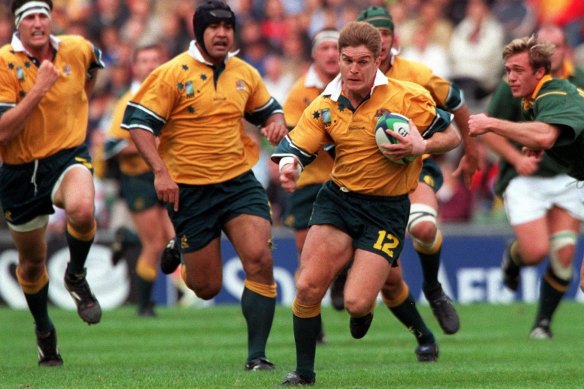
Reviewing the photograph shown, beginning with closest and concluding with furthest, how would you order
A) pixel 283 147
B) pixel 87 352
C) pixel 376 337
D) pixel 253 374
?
1. pixel 283 147
2. pixel 253 374
3. pixel 87 352
4. pixel 376 337

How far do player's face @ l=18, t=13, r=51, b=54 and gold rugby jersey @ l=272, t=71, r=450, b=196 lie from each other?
271cm

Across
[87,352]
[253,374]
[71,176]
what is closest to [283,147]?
[253,374]

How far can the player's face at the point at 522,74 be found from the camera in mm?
9062

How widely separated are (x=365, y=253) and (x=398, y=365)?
173 cm

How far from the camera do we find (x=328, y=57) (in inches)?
473

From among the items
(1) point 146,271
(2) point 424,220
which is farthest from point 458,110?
(1) point 146,271

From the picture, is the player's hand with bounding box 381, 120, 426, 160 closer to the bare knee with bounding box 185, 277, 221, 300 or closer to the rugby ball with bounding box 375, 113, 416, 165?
the rugby ball with bounding box 375, 113, 416, 165

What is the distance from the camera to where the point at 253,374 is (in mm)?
9375

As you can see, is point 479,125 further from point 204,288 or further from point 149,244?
point 149,244

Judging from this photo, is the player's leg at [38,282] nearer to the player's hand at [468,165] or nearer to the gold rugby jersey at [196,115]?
the gold rugby jersey at [196,115]

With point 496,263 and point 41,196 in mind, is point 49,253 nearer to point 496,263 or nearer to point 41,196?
point 496,263

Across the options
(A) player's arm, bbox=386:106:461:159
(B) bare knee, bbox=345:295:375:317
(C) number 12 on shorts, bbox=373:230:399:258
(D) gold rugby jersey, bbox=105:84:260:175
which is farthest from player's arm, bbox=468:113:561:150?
(D) gold rugby jersey, bbox=105:84:260:175

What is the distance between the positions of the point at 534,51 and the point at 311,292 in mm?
2350

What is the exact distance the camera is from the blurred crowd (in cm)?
1920
